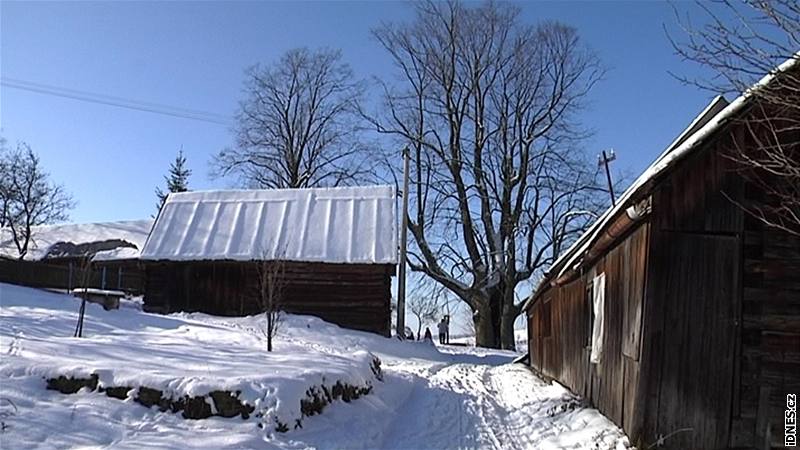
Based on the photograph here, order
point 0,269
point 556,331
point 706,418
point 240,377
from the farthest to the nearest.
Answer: point 0,269, point 556,331, point 240,377, point 706,418

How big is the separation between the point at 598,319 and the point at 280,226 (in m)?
16.8

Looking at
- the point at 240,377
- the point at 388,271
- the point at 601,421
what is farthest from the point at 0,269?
Result: the point at 601,421

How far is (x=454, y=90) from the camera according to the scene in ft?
107

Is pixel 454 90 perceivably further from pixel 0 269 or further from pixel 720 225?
pixel 720 225

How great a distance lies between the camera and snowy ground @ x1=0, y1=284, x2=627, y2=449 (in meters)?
6.34

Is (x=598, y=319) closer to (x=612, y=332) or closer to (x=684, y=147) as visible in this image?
(x=612, y=332)

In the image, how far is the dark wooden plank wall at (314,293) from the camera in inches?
878

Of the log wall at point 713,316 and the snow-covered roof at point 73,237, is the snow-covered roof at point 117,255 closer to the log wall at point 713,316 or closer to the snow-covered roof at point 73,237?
the snow-covered roof at point 73,237

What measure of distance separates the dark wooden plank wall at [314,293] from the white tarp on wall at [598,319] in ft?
44.4

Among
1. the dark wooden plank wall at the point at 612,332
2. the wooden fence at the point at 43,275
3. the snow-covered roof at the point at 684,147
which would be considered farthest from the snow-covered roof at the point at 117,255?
the snow-covered roof at the point at 684,147

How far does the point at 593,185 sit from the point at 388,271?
44.1 ft

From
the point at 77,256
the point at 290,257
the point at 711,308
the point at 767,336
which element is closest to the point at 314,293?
the point at 290,257

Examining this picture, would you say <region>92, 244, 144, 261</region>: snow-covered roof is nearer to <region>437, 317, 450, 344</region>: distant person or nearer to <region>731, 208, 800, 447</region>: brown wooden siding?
<region>437, 317, 450, 344</region>: distant person

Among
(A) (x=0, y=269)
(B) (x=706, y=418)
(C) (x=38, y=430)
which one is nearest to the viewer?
(C) (x=38, y=430)
